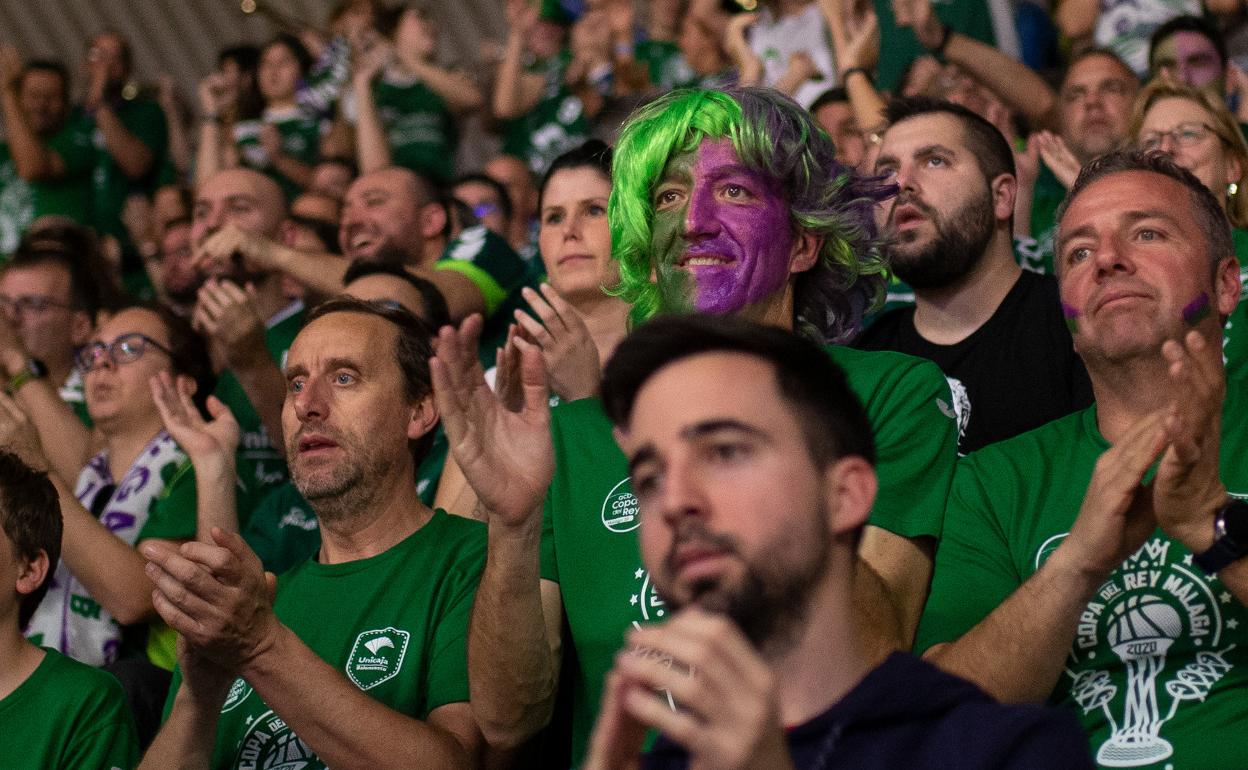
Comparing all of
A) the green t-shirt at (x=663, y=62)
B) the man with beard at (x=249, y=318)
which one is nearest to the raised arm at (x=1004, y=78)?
the green t-shirt at (x=663, y=62)

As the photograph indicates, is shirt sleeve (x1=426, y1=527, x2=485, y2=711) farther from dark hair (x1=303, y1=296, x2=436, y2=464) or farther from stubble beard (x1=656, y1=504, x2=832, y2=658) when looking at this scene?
stubble beard (x1=656, y1=504, x2=832, y2=658)

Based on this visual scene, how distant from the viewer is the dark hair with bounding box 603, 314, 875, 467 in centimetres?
194

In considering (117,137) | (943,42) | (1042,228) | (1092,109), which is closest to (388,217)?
(943,42)

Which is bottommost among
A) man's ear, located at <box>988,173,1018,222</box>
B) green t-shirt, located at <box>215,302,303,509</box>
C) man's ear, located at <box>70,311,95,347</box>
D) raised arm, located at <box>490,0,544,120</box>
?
green t-shirt, located at <box>215,302,303,509</box>

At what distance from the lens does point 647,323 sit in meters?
2.08

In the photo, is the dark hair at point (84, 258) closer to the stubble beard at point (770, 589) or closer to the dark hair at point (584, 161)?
Result: the dark hair at point (584, 161)

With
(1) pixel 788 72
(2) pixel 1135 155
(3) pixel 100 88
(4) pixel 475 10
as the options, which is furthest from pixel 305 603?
(4) pixel 475 10

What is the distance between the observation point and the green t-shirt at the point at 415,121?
25.4 feet

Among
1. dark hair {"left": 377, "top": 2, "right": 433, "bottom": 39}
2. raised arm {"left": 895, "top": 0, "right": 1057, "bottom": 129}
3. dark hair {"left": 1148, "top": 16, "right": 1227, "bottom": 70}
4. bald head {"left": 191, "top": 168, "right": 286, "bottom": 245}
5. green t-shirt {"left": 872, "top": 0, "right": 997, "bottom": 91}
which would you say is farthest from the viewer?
dark hair {"left": 377, "top": 2, "right": 433, "bottom": 39}

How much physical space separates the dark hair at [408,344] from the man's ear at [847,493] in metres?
1.64

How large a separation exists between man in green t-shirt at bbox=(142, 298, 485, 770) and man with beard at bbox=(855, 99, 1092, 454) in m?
1.12

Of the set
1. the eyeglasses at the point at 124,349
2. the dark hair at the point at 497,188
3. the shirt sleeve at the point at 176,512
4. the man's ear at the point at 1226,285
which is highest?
the dark hair at the point at 497,188

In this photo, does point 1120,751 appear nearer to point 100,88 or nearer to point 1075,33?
point 1075,33

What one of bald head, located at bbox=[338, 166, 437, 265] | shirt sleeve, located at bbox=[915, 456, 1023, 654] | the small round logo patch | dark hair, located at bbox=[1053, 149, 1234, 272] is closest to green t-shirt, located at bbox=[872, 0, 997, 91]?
bald head, located at bbox=[338, 166, 437, 265]
